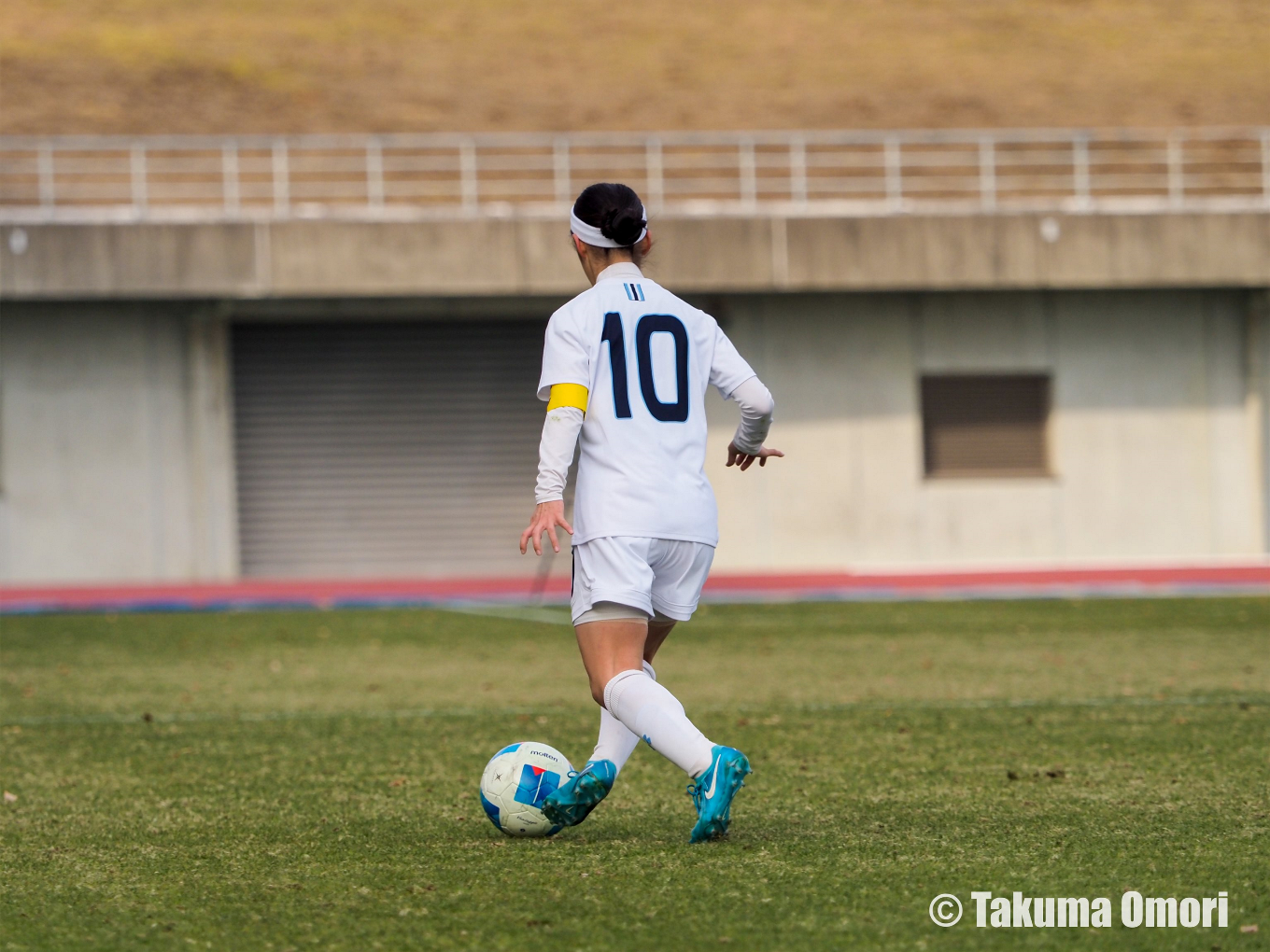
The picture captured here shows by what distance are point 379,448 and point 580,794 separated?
17.7 metres

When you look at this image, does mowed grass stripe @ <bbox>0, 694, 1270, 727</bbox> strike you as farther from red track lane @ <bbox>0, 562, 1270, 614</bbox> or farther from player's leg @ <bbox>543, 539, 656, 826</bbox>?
red track lane @ <bbox>0, 562, 1270, 614</bbox>

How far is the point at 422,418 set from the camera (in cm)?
2233

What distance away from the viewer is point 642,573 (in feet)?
15.6

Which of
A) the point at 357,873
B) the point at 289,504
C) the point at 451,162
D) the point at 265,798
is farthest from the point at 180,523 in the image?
the point at 357,873

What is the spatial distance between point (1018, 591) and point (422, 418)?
8.68m

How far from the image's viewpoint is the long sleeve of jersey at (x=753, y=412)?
16.7 ft

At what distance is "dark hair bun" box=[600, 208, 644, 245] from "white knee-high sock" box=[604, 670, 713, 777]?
4.27 ft

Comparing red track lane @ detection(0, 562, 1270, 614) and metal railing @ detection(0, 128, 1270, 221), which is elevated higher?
metal railing @ detection(0, 128, 1270, 221)

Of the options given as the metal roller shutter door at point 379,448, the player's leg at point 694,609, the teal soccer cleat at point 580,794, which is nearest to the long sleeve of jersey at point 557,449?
the player's leg at point 694,609

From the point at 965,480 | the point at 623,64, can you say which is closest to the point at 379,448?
the point at 965,480

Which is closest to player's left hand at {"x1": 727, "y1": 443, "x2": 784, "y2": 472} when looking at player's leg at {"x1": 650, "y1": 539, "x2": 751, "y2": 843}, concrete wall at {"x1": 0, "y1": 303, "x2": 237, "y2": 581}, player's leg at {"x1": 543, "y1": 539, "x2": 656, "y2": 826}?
player's leg at {"x1": 650, "y1": 539, "x2": 751, "y2": 843}

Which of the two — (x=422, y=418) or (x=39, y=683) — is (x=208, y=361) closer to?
(x=422, y=418)

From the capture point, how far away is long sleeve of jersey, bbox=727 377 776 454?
508 centimetres

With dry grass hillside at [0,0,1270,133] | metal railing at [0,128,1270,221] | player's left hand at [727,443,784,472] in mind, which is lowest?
player's left hand at [727,443,784,472]
